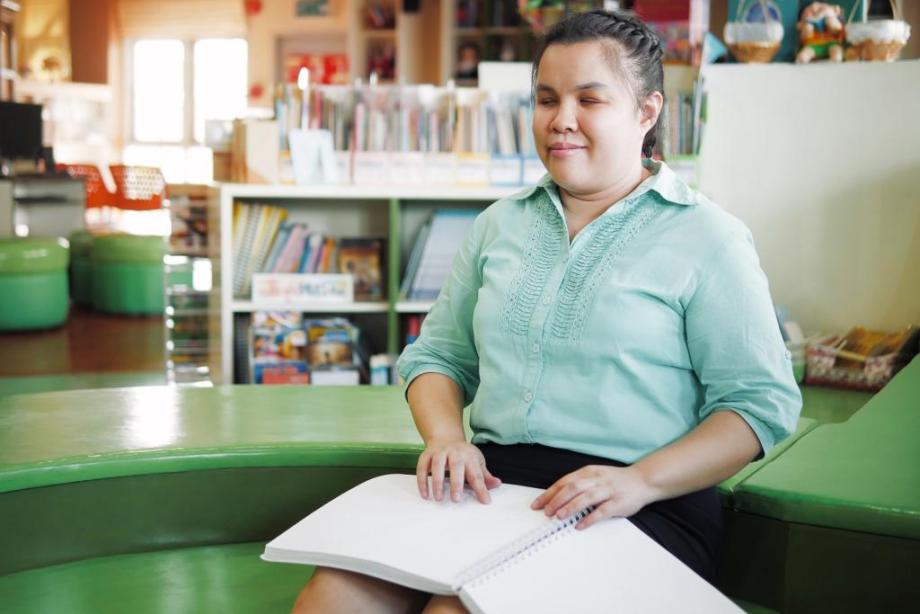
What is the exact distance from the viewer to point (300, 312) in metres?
3.79

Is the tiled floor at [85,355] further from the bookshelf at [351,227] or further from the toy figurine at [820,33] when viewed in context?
the toy figurine at [820,33]

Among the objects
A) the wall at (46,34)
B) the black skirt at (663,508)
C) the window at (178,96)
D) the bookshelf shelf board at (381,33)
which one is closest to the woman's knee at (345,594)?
the black skirt at (663,508)

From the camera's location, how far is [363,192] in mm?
3707

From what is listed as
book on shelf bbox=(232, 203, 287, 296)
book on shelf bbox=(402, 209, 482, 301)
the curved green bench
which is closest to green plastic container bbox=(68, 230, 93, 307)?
book on shelf bbox=(232, 203, 287, 296)

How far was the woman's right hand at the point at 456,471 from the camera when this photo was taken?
136cm

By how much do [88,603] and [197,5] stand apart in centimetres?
1195

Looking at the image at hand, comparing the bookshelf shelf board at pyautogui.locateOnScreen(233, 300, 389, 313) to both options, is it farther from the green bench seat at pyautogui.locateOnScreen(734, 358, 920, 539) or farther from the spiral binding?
the spiral binding

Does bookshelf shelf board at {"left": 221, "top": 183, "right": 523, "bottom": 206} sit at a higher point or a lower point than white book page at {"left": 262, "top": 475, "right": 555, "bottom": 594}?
higher

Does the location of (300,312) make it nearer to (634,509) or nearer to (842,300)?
(842,300)

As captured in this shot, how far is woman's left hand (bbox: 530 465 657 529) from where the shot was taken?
127 centimetres

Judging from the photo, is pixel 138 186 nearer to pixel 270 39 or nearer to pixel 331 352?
pixel 270 39

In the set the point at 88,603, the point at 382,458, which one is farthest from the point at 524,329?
the point at 88,603

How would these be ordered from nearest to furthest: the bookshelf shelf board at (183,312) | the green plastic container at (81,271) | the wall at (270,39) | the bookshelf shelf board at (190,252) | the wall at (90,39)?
the bookshelf shelf board at (190,252)
the bookshelf shelf board at (183,312)
the green plastic container at (81,271)
the wall at (270,39)
the wall at (90,39)

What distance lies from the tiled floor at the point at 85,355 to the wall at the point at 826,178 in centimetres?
278
